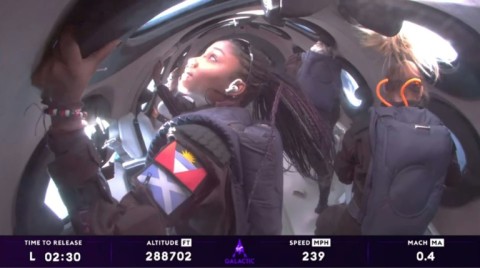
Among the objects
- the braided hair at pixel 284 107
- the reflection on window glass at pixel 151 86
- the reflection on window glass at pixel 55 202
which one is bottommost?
the reflection on window glass at pixel 55 202

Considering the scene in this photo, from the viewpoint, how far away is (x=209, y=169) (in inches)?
33.6

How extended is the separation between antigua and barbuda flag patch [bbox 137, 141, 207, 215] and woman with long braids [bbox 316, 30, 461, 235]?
0.84 ft

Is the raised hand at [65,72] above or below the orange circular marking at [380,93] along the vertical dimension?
above

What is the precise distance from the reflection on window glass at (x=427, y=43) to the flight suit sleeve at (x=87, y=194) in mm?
592

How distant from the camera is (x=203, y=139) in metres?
0.86

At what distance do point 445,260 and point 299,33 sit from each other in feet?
1.71

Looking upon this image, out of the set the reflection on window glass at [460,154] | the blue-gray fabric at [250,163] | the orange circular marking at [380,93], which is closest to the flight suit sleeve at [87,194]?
the blue-gray fabric at [250,163]

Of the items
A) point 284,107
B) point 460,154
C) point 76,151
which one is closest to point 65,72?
point 76,151

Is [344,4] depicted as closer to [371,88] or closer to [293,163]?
[371,88]

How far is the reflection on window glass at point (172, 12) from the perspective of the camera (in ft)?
2.95

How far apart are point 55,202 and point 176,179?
0.25 metres

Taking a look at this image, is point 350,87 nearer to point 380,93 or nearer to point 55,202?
point 380,93

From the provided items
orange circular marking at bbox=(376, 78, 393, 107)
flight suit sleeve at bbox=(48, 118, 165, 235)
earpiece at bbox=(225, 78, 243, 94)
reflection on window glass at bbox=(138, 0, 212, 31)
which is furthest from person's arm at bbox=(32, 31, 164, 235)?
orange circular marking at bbox=(376, 78, 393, 107)

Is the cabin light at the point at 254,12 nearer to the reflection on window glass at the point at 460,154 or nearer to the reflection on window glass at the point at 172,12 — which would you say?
the reflection on window glass at the point at 172,12
